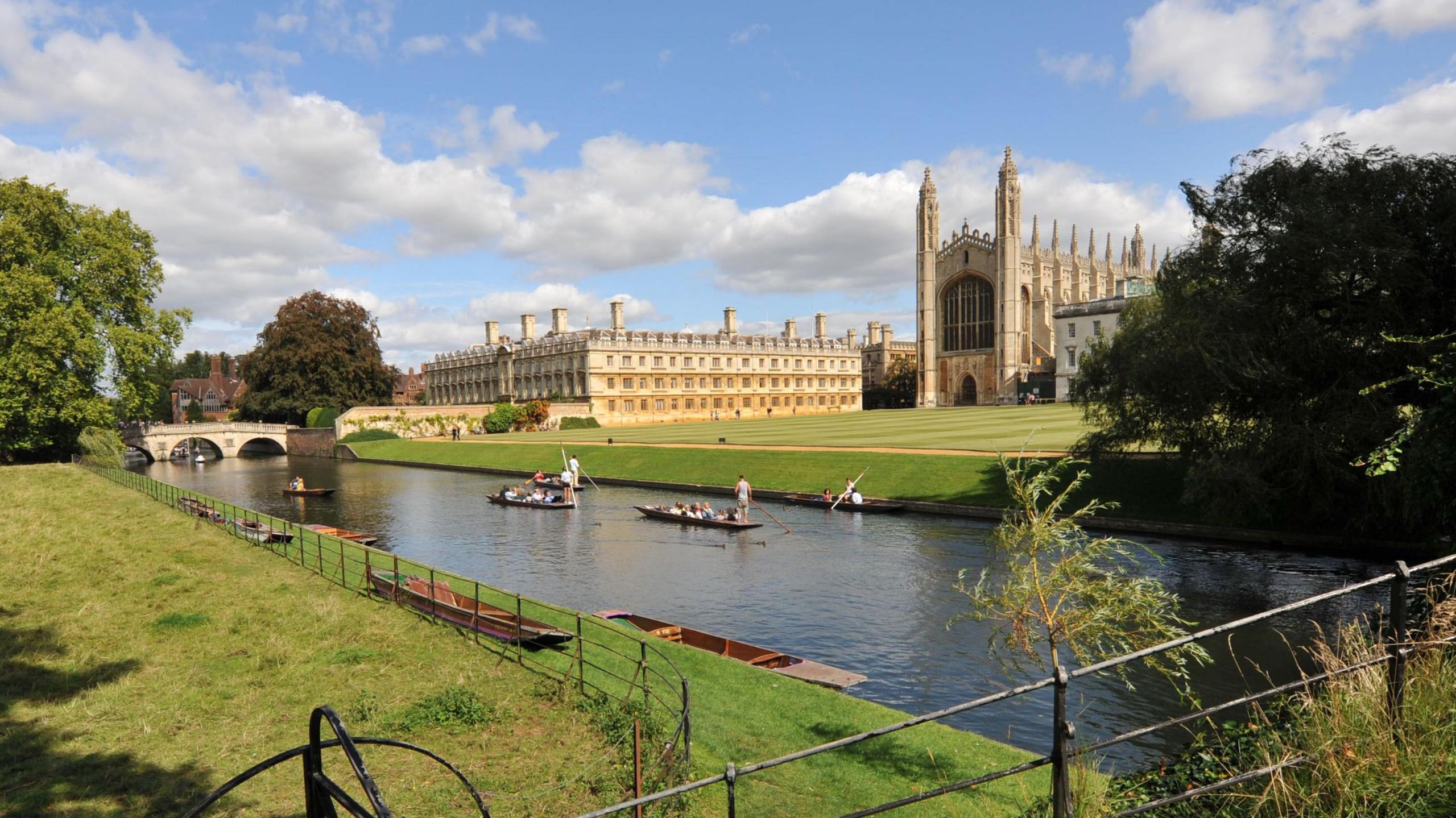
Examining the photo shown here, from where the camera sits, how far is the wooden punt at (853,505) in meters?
31.5

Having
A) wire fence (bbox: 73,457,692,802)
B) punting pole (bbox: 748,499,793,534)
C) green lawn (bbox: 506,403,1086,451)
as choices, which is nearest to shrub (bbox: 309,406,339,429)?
green lawn (bbox: 506,403,1086,451)

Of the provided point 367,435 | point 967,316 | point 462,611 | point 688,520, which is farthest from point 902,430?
point 367,435

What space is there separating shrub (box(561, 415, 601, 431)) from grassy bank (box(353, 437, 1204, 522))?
84.8 feet

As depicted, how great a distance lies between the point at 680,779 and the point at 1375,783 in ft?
18.0

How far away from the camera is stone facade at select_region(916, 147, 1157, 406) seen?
90.0 metres

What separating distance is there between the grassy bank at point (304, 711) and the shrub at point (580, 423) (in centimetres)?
7096

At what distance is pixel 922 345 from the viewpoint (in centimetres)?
9775

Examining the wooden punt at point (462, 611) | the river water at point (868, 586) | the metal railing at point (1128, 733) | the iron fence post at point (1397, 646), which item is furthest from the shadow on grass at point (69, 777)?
the river water at point (868, 586)

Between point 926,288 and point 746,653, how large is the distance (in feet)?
294

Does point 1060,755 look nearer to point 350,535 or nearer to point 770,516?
point 770,516

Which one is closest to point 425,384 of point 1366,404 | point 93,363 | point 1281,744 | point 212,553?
point 93,363

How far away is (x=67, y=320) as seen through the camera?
125ft

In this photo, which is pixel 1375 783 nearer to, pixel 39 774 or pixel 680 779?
pixel 680 779

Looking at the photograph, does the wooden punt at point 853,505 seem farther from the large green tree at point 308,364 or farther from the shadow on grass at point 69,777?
the large green tree at point 308,364
